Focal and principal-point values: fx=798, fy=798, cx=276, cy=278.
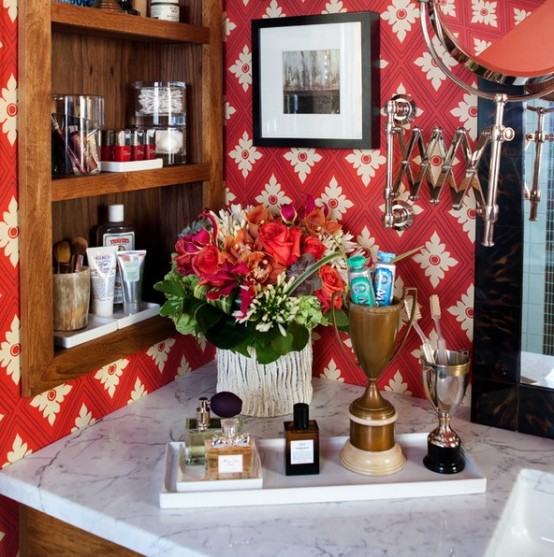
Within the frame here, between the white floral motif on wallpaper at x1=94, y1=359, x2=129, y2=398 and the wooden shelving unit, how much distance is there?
0.14ft

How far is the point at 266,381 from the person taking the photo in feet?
5.34

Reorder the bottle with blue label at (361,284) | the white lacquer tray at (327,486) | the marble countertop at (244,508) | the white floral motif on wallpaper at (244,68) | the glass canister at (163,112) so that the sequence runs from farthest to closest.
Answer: the white floral motif on wallpaper at (244,68) < the glass canister at (163,112) < the bottle with blue label at (361,284) < the white lacquer tray at (327,486) < the marble countertop at (244,508)

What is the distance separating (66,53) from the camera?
162cm

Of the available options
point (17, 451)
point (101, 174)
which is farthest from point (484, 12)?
point (17, 451)

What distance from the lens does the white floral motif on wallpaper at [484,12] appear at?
4.96 ft

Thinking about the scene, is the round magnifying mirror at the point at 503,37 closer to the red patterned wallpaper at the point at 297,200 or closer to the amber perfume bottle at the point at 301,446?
the red patterned wallpaper at the point at 297,200

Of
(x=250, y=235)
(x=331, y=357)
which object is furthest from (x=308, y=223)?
(x=331, y=357)

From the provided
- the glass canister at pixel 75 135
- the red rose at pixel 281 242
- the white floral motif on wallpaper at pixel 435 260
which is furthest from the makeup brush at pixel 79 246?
the white floral motif on wallpaper at pixel 435 260

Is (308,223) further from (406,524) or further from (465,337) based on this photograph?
(406,524)

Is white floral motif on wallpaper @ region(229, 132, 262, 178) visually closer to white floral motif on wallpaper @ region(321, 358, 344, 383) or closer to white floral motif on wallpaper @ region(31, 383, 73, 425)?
white floral motif on wallpaper @ region(321, 358, 344, 383)

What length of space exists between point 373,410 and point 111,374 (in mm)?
580

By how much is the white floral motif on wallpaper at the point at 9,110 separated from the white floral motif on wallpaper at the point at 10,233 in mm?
111

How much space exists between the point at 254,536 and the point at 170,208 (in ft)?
2.96

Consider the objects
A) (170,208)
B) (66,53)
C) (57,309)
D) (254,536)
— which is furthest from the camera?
(170,208)
